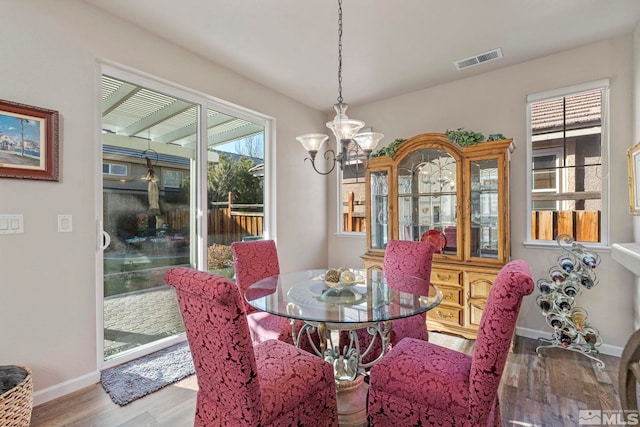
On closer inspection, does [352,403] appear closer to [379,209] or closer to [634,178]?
[379,209]

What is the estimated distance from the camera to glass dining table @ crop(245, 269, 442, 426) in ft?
5.48

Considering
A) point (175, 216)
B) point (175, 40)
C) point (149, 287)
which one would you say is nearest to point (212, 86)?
point (175, 40)

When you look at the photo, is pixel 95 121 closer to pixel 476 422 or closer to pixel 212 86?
pixel 212 86

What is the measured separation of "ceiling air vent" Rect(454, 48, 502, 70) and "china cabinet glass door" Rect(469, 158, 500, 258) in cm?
99

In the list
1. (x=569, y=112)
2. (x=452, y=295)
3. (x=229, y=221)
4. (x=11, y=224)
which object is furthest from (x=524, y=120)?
(x=11, y=224)

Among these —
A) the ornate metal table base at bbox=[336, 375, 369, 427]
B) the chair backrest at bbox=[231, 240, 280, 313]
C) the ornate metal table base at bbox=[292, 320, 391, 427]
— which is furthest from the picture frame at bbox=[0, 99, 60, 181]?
the ornate metal table base at bbox=[336, 375, 369, 427]

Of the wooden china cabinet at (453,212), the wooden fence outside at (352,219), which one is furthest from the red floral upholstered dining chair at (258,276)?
the wooden fence outside at (352,219)

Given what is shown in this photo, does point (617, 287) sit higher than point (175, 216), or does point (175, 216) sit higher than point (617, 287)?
point (175, 216)

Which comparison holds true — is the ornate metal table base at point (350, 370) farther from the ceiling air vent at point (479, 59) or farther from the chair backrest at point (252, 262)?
the ceiling air vent at point (479, 59)

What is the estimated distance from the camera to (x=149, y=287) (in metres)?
2.80

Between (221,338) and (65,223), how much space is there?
5.70ft

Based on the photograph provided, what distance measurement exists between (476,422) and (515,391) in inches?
45.5

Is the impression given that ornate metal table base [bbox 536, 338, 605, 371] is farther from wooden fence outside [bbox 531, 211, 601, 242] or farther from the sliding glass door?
the sliding glass door

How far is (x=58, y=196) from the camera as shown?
2162 millimetres
